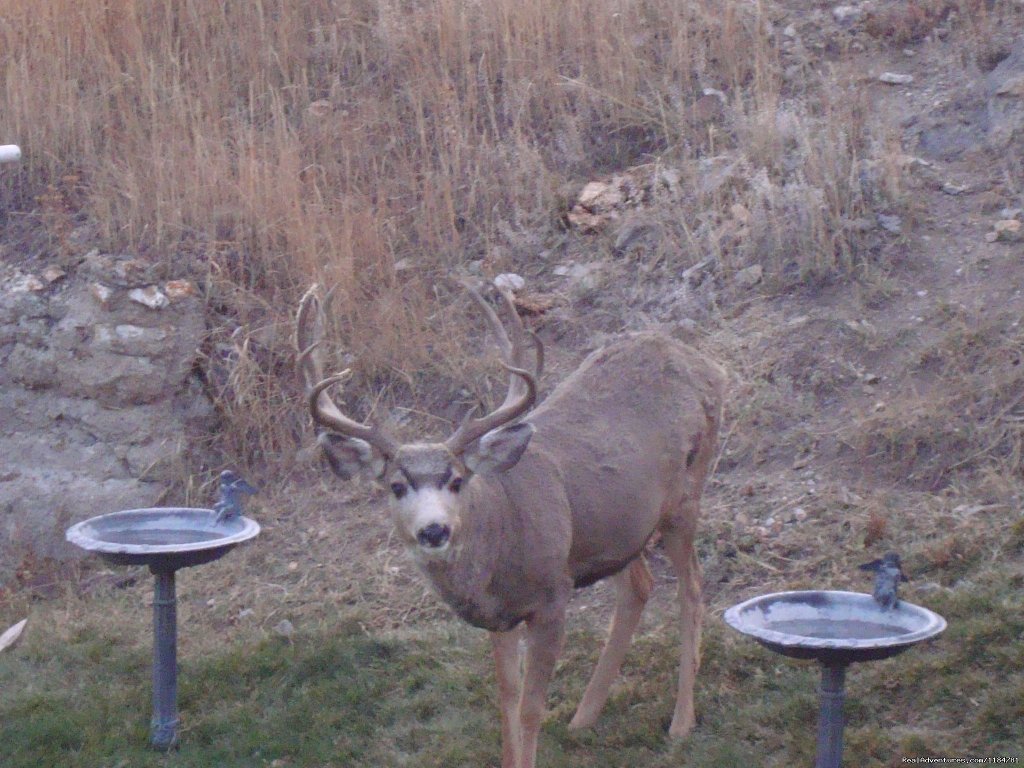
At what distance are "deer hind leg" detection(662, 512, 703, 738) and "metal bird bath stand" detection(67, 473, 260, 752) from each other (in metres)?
1.94

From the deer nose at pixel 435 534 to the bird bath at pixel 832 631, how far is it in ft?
3.49

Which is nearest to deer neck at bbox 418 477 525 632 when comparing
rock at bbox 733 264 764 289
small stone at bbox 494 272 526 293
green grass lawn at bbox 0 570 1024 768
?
green grass lawn at bbox 0 570 1024 768

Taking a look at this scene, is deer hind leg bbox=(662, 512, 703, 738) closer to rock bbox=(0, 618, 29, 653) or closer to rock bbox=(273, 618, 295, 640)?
rock bbox=(273, 618, 295, 640)

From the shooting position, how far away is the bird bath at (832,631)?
4.50 meters

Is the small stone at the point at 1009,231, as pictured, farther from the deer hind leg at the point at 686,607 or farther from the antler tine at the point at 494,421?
the antler tine at the point at 494,421

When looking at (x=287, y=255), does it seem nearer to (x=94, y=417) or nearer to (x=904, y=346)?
(x=94, y=417)

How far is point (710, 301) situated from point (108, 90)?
571 cm

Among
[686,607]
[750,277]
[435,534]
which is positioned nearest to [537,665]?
[435,534]

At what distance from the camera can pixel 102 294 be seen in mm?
9680

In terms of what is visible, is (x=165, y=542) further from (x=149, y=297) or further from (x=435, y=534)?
(x=149, y=297)

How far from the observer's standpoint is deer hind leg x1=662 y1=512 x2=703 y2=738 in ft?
20.0

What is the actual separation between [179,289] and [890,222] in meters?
4.94

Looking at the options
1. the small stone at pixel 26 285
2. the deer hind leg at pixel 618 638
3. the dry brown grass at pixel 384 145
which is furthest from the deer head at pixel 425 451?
the small stone at pixel 26 285

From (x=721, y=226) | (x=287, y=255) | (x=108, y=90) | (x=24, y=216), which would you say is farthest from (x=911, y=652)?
(x=108, y=90)
